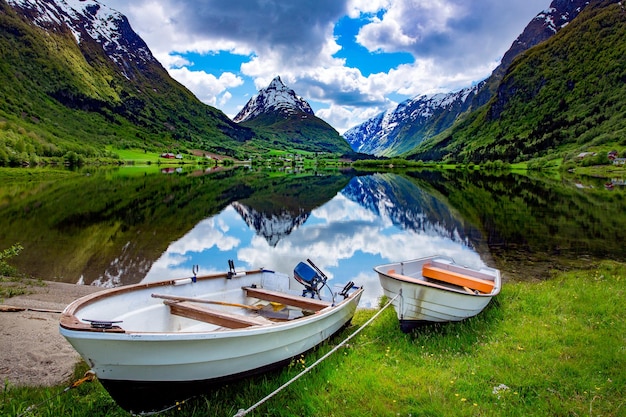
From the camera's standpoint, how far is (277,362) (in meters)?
8.81

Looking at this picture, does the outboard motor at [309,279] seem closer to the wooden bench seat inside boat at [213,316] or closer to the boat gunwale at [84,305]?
the wooden bench seat inside boat at [213,316]

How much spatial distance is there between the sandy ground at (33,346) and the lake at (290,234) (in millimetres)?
5998

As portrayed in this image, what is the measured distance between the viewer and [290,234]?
33.6 metres

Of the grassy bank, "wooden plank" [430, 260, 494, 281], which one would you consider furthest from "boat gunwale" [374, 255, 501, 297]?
the grassy bank

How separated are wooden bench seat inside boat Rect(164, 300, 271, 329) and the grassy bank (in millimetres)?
1236

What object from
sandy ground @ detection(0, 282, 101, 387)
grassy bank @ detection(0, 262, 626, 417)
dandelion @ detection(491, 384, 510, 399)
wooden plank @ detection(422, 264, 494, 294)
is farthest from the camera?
wooden plank @ detection(422, 264, 494, 294)

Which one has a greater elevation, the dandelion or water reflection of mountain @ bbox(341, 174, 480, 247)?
water reflection of mountain @ bbox(341, 174, 480, 247)

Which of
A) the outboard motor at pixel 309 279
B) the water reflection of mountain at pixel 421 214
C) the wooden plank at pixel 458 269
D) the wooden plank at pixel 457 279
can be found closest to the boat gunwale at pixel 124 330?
the outboard motor at pixel 309 279

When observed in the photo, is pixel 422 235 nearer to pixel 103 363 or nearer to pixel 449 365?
pixel 449 365

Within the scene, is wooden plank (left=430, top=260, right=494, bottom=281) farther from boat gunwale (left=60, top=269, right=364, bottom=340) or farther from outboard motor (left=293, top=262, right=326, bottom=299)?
boat gunwale (left=60, top=269, right=364, bottom=340)

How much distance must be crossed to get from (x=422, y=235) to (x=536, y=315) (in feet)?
71.8

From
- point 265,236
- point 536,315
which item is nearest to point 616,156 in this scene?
point 265,236

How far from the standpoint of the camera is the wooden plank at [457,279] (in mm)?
13200

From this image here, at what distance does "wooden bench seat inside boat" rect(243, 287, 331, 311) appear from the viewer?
1095 centimetres
